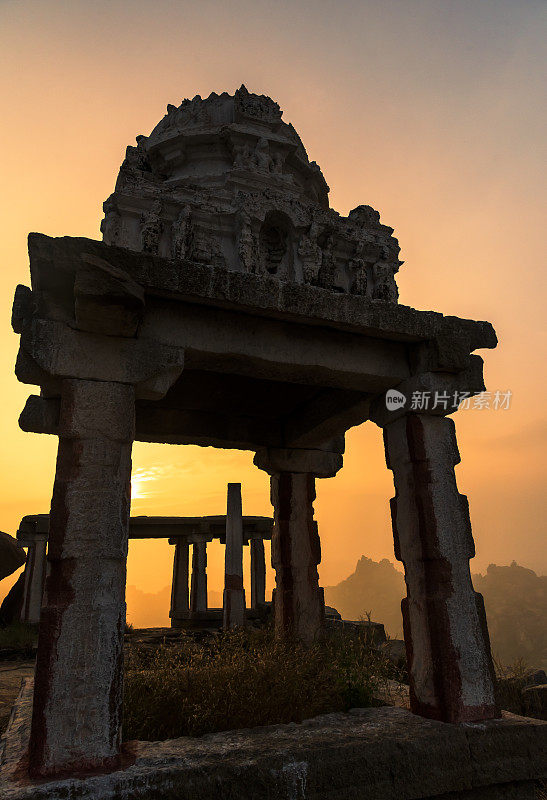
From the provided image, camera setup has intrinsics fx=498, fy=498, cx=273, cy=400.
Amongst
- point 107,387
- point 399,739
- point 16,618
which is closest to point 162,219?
point 107,387

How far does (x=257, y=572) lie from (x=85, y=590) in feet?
55.5

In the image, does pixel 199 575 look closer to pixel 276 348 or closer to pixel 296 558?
pixel 296 558

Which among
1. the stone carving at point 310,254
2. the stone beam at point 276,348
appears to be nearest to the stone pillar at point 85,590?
the stone beam at point 276,348

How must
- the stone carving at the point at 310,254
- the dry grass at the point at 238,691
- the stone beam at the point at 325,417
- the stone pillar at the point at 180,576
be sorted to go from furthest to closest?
the stone pillar at the point at 180,576
the stone carving at the point at 310,254
the stone beam at the point at 325,417
the dry grass at the point at 238,691

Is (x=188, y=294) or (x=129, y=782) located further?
(x=188, y=294)

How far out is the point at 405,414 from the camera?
505cm

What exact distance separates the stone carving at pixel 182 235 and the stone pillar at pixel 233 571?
24.6 ft

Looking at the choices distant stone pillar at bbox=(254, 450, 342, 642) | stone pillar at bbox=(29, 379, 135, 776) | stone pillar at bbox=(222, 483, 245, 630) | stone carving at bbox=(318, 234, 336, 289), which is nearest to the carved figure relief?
stone carving at bbox=(318, 234, 336, 289)

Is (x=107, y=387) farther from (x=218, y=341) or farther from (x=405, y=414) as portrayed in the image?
(x=405, y=414)

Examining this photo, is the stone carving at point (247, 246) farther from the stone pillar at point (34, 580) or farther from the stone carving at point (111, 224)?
the stone pillar at point (34, 580)

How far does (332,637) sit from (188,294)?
201 inches

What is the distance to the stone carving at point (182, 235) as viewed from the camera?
699cm

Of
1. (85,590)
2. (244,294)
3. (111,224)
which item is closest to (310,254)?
(111,224)

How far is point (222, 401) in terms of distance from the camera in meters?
7.10
